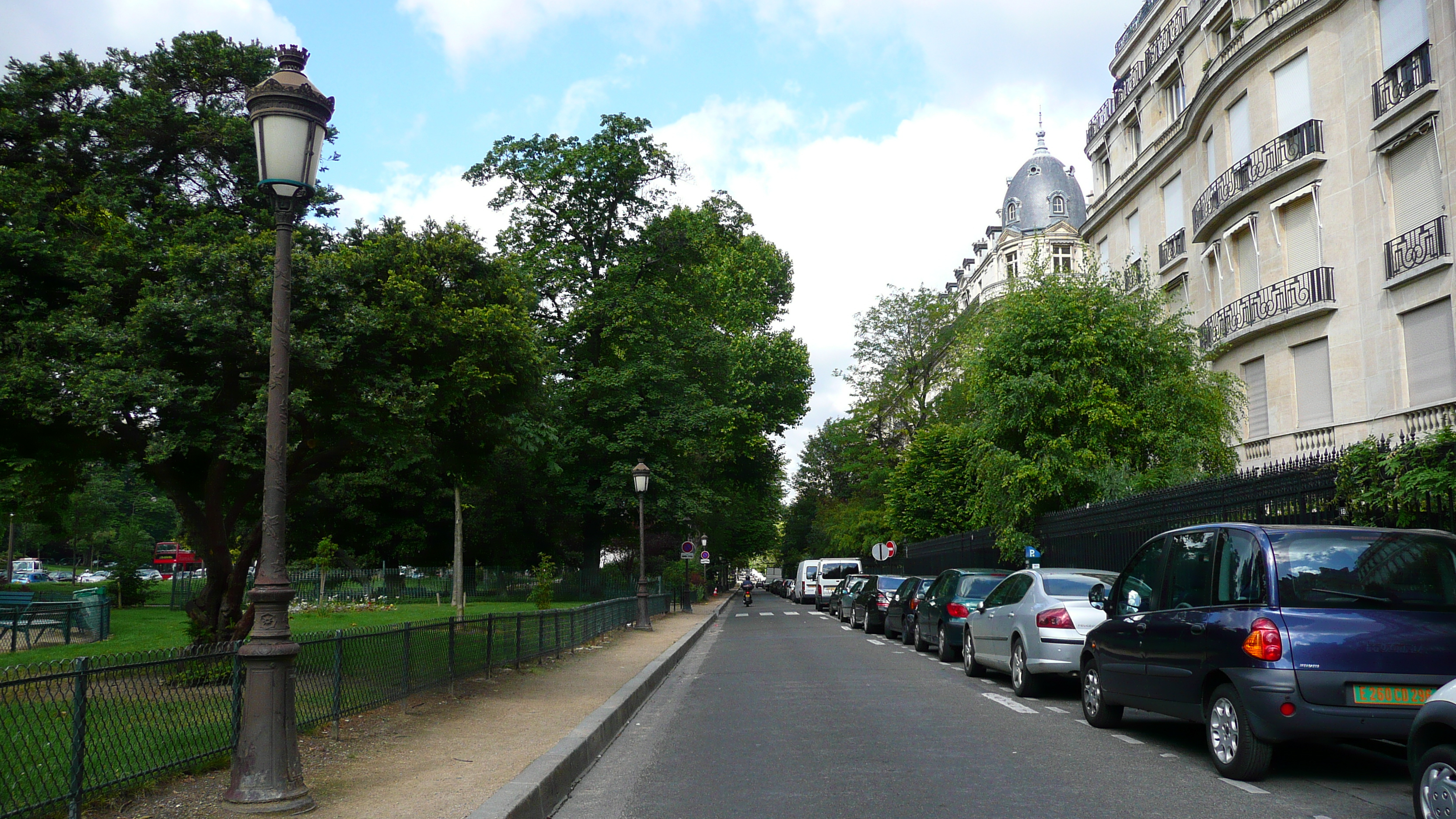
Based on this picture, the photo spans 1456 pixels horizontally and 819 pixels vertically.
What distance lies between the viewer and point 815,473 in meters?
97.2

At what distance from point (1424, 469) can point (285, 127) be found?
10.4 m

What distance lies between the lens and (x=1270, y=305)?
24.8 m

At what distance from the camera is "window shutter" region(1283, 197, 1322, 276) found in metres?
23.7

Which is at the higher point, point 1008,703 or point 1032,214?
point 1032,214

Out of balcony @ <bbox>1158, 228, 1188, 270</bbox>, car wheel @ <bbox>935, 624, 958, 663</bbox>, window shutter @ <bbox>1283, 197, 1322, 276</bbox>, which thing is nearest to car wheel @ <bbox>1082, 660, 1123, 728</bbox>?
car wheel @ <bbox>935, 624, 958, 663</bbox>

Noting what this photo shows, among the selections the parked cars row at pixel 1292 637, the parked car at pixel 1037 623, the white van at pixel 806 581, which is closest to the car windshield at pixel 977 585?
the parked car at pixel 1037 623

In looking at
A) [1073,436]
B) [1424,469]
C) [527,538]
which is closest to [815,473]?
[527,538]

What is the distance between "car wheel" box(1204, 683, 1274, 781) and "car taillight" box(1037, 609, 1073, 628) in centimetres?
419

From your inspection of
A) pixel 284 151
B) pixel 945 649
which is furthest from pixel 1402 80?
pixel 284 151

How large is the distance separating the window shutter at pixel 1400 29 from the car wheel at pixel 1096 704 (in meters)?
16.8

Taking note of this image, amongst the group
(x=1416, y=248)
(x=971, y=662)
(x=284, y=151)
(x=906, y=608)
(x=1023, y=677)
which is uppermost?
(x=1416, y=248)

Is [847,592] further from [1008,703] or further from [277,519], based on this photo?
[277,519]

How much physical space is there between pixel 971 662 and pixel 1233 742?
7.78 meters

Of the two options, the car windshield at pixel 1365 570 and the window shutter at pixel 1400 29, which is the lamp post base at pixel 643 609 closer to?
the window shutter at pixel 1400 29
